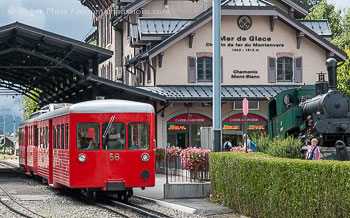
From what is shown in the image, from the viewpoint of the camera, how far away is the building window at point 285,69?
131 ft

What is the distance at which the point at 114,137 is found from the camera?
19562 millimetres

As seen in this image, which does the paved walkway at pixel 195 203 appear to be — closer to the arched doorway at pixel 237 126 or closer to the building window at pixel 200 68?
the building window at pixel 200 68

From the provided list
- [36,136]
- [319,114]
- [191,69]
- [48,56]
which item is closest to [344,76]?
[191,69]

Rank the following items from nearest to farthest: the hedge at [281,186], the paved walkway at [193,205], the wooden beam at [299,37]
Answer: the hedge at [281,186], the paved walkway at [193,205], the wooden beam at [299,37]

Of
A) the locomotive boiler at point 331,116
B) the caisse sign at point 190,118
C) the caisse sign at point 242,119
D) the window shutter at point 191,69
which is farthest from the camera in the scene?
the caisse sign at point 242,119

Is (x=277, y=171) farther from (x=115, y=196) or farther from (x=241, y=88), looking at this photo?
(x=241, y=88)

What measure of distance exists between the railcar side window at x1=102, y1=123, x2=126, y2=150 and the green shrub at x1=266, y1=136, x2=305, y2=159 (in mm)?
4008

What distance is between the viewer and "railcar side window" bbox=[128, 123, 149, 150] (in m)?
19.6

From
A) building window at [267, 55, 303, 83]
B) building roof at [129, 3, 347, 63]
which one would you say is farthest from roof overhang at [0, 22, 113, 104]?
building window at [267, 55, 303, 83]

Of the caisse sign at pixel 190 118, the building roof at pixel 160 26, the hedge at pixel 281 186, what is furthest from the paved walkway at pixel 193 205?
the building roof at pixel 160 26

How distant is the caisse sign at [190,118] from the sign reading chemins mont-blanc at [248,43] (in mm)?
3922

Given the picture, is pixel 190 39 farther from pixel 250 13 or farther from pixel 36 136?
pixel 36 136

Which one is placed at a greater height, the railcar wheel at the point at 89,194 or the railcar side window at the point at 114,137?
the railcar side window at the point at 114,137

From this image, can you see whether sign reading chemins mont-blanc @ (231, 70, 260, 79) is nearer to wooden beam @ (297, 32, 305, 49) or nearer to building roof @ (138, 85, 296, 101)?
building roof @ (138, 85, 296, 101)
